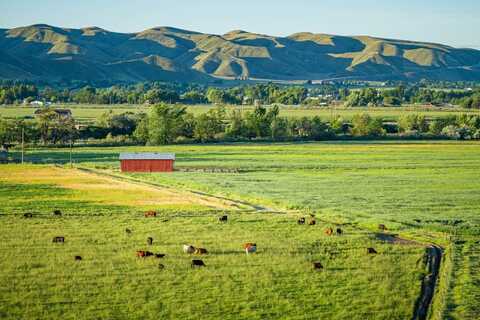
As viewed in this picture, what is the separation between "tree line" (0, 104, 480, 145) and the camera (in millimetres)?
92688

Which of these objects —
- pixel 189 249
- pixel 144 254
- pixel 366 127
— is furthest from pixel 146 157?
pixel 366 127

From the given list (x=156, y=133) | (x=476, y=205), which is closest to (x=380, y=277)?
(x=476, y=205)

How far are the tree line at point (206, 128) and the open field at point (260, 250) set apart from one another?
31073mm

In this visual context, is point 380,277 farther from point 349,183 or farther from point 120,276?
point 349,183

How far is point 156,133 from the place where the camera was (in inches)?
3730

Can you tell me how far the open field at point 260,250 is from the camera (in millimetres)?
24328

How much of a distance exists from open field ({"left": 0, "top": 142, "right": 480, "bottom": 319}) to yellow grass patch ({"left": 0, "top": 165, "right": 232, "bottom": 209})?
0.54 m

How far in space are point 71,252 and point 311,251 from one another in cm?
914

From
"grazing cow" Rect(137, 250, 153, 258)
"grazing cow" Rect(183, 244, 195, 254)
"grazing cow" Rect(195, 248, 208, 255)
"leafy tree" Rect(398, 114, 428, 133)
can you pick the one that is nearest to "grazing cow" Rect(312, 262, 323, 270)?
"grazing cow" Rect(195, 248, 208, 255)

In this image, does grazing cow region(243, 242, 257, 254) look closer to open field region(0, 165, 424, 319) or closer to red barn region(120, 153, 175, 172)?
open field region(0, 165, 424, 319)

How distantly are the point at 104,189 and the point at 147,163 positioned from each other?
13075 mm

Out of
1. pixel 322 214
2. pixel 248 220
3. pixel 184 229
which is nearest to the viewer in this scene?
pixel 184 229

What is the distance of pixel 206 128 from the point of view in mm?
99875

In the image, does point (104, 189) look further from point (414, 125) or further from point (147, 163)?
point (414, 125)
